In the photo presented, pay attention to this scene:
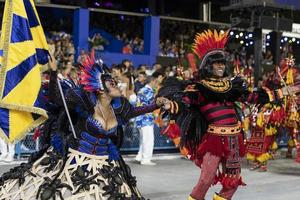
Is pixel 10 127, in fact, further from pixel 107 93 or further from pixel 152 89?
pixel 152 89

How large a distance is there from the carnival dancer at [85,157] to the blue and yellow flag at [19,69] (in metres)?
0.20

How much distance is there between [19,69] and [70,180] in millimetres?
1051

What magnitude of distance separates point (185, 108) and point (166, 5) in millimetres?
16587

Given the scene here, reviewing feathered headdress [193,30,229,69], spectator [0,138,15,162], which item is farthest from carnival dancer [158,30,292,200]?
spectator [0,138,15,162]

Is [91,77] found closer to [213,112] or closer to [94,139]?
[94,139]

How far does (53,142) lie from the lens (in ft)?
16.8

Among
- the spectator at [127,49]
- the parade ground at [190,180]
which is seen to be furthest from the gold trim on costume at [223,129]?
the spectator at [127,49]

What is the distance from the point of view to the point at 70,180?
182 inches

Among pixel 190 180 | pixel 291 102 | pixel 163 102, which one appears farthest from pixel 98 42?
pixel 163 102

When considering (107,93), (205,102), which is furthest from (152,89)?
(107,93)

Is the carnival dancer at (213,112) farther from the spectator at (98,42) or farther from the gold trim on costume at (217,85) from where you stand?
the spectator at (98,42)

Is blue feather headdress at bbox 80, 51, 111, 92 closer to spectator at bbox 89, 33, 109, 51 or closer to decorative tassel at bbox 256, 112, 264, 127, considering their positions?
decorative tassel at bbox 256, 112, 264, 127

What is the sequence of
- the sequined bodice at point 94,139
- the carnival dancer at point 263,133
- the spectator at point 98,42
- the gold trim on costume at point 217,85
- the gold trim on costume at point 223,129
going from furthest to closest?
the spectator at point 98,42 → the carnival dancer at point 263,133 → the gold trim on costume at point 223,129 → the gold trim on costume at point 217,85 → the sequined bodice at point 94,139

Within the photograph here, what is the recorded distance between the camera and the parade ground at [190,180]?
25.4 ft
